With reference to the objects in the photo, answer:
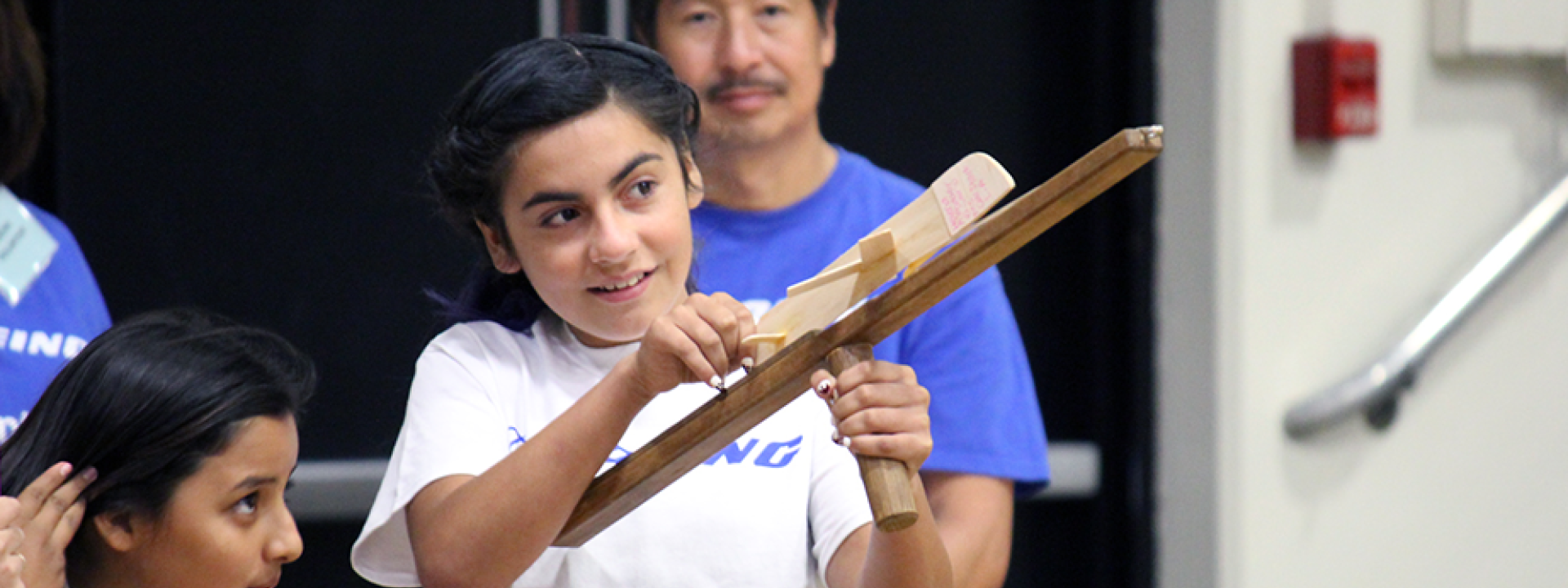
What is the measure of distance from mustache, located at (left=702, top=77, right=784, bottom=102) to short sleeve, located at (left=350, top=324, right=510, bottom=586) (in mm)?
358

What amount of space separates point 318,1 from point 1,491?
883 mm

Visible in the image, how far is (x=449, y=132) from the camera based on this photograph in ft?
3.52

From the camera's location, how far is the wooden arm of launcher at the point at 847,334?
694 mm

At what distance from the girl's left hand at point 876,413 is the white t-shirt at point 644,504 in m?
0.24

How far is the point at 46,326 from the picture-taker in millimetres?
1257

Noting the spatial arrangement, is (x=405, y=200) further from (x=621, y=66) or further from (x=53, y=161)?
(x=621, y=66)

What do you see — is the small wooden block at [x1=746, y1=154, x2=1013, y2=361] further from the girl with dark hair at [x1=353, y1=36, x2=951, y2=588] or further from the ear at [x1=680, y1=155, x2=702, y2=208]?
the ear at [x1=680, y1=155, x2=702, y2=208]

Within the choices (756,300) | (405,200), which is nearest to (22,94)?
(405,200)

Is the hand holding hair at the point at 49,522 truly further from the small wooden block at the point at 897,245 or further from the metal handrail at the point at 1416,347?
the metal handrail at the point at 1416,347

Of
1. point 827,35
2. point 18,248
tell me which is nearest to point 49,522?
point 18,248

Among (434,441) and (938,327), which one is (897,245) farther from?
(938,327)

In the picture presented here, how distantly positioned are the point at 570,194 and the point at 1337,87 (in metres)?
1.17

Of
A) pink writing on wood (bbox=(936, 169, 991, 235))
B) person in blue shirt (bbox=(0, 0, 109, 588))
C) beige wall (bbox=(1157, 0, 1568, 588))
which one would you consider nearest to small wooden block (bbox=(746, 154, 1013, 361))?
pink writing on wood (bbox=(936, 169, 991, 235))

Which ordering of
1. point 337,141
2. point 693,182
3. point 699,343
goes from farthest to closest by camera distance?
point 337,141
point 693,182
point 699,343
